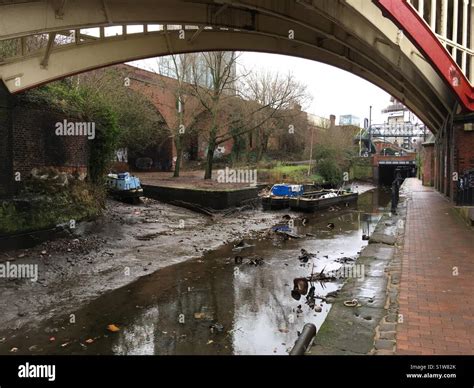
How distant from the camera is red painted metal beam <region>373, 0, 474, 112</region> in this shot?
10000 mm

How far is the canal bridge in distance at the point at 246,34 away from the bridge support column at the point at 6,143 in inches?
1.7

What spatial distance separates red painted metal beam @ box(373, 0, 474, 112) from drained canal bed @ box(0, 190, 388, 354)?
604cm

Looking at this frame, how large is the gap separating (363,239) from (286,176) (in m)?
21.4

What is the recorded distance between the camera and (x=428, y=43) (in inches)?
443

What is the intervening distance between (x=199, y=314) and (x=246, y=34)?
1090 cm

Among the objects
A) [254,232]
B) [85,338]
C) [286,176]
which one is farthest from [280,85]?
[85,338]

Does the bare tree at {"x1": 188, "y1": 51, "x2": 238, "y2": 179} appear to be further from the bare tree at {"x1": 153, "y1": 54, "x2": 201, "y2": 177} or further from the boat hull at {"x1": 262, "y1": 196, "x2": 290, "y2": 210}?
the boat hull at {"x1": 262, "y1": 196, "x2": 290, "y2": 210}

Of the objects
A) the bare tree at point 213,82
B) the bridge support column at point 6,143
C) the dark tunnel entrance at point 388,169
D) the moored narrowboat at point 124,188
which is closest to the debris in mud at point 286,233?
the moored narrowboat at point 124,188

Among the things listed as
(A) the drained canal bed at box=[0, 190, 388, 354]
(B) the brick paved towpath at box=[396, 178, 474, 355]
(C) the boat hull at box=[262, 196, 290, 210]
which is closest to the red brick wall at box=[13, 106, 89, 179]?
(A) the drained canal bed at box=[0, 190, 388, 354]

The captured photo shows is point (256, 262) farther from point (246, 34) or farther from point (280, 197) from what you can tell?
point (280, 197)

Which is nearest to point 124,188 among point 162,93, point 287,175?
point 162,93

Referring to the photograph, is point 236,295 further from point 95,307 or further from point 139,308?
point 95,307

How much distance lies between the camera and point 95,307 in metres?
8.30

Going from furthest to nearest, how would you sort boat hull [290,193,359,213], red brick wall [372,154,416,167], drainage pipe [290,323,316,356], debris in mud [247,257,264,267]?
red brick wall [372,154,416,167]
boat hull [290,193,359,213]
debris in mud [247,257,264,267]
drainage pipe [290,323,316,356]
